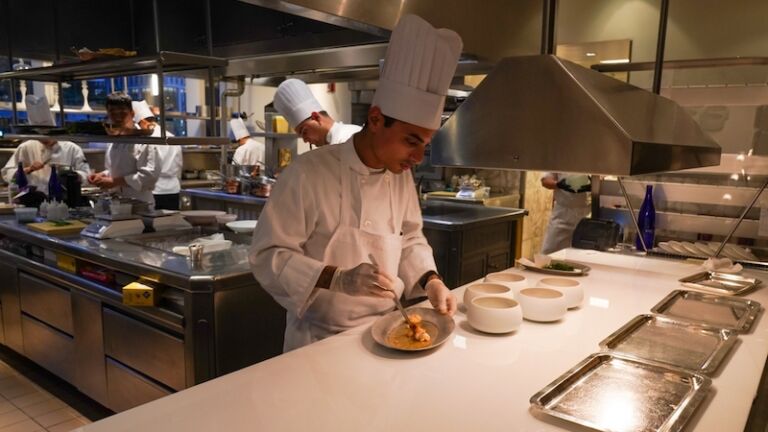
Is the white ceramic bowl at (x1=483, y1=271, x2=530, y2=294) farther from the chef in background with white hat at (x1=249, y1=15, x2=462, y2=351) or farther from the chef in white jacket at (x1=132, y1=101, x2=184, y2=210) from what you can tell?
the chef in white jacket at (x1=132, y1=101, x2=184, y2=210)

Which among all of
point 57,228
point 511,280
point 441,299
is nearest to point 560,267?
point 511,280

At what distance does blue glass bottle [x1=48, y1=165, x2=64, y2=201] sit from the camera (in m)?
4.09

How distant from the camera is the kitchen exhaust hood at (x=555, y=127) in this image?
1.45 meters

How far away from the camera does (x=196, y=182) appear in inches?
275

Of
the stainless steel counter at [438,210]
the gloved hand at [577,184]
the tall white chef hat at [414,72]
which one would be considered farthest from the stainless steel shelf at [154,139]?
the gloved hand at [577,184]

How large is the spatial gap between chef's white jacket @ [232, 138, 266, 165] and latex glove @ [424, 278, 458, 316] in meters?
5.16

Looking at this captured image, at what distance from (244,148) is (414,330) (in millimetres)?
5556

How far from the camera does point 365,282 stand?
1.55 metres

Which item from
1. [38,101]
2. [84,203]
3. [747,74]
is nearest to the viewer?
[747,74]

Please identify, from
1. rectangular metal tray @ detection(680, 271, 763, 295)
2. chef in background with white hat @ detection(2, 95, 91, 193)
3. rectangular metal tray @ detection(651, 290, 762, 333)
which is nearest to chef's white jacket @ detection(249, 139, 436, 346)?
rectangular metal tray @ detection(651, 290, 762, 333)

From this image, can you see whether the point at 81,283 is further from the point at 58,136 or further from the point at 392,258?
the point at 392,258

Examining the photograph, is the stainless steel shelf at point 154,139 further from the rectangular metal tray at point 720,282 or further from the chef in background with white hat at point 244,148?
the chef in background with white hat at point 244,148

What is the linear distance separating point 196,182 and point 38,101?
2354mm

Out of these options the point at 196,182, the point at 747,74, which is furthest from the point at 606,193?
the point at 196,182
